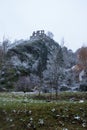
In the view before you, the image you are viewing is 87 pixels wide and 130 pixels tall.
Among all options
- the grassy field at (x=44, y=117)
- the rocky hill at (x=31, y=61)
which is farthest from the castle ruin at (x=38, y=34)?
the grassy field at (x=44, y=117)

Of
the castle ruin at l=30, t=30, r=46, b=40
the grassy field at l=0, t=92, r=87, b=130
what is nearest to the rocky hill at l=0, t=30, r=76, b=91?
the castle ruin at l=30, t=30, r=46, b=40

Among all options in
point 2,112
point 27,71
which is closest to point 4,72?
point 27,71

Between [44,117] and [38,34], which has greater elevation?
[38,34]

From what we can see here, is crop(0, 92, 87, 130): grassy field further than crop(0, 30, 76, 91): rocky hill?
No

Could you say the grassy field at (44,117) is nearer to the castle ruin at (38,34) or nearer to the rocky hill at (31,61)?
the rocky hill at (31,61)

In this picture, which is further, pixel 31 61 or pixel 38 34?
pixel 38 34

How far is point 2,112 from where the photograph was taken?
22109 millimetres

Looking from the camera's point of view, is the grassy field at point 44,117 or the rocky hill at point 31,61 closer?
the grassy field at point 44,117

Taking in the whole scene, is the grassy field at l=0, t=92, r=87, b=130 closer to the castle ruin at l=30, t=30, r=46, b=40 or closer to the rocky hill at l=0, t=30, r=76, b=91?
the rocky hill at l=0, t=30, r=76, b=91

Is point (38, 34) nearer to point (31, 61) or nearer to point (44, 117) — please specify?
point (31, 61)

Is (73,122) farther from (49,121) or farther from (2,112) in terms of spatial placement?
(2,112)

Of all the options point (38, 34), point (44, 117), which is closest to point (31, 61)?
point (38, 34)

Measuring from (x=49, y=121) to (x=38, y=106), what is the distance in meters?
2.80

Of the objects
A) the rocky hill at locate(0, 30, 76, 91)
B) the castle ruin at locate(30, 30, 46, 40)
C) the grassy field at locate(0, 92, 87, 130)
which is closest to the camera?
the grassy field at locate(0, 92, 87, 130)
